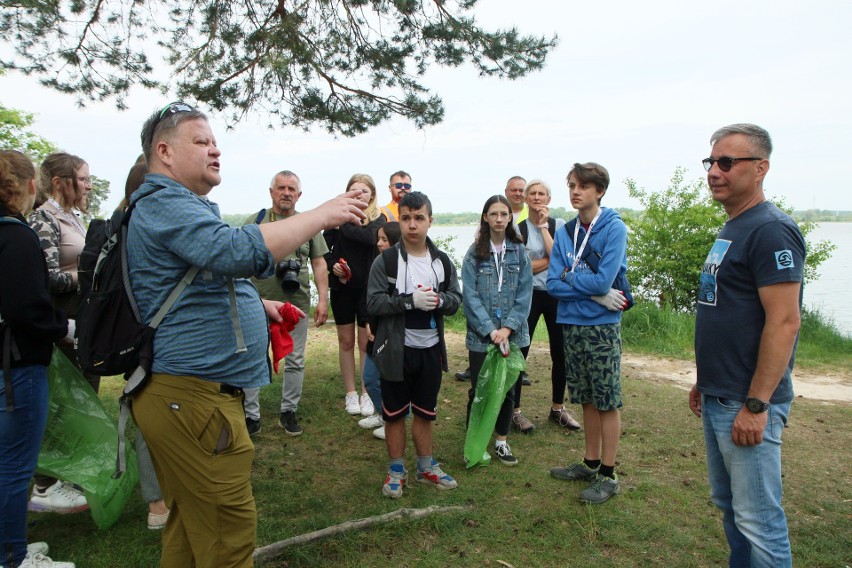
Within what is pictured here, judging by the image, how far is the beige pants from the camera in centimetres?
198

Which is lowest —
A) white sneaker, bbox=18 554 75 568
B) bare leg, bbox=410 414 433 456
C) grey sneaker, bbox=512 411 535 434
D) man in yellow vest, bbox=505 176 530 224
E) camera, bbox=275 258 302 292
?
grey sneaker, bbox=512 411 535 434

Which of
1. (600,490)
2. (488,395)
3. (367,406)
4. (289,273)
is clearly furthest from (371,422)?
(600,490)

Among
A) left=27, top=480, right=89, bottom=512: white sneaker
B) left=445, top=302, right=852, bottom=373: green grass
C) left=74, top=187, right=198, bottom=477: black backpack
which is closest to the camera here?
left=74, top=187, right=198, bottom=477: black backpack

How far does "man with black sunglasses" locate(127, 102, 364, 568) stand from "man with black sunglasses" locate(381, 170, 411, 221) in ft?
11.3

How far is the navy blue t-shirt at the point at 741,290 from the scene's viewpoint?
7.06 ft

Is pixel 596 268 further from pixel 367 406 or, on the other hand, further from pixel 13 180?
pixel 13 180

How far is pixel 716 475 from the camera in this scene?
2.45 metres

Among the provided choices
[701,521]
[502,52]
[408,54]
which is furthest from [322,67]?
[701,521]

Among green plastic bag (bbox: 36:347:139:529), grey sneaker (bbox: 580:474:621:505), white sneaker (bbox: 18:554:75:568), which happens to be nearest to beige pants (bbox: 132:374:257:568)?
white sneaker (bbox: 18:554:75:568)

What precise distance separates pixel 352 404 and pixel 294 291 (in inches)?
52.2

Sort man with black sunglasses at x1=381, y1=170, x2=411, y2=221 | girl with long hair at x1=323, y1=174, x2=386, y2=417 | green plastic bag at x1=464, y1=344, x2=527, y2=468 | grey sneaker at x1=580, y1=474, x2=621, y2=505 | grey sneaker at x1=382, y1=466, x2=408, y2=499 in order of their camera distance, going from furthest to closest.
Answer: man with black sunglasses at x1=381, y1=170, x2=411, y2=221
girl with long hair at x1=323, y1=174, x2=386, y2=417
green plastic bag at x1=464, y1=344, x2=527, y2=468
grey sneaker at x1=382, y1=466, x2=408, y2=499
grey sneaker at x1=580, y1=474, x2=621, y2=505

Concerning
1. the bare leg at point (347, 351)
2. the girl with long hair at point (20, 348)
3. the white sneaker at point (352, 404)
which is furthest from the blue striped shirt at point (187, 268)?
the white sneaker at point (352, 404)

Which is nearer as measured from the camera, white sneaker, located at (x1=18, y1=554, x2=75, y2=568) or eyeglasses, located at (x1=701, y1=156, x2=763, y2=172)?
eyeglasses, located at (x1=701, y1=156, x2=763, y2=172)

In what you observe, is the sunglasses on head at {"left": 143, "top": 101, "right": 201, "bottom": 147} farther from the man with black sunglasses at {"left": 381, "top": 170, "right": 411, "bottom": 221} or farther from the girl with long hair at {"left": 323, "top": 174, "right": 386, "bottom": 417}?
the man with black sunglasses at {"left": 381, "top": 170, "right": 411, "bottom": 221}
